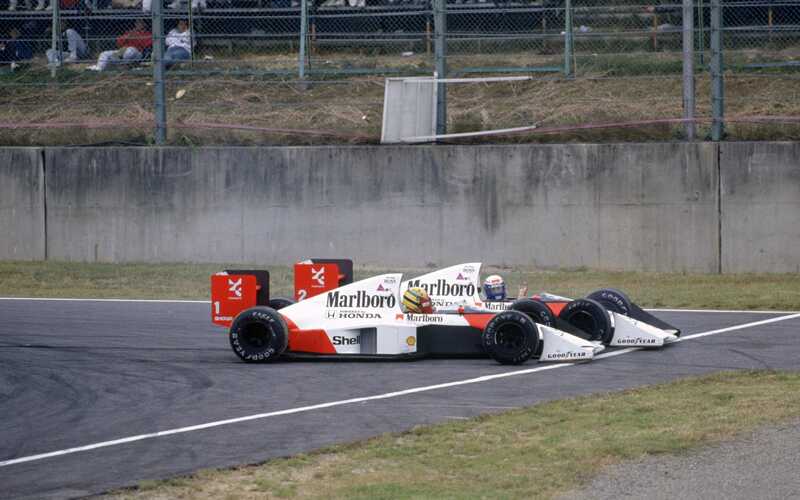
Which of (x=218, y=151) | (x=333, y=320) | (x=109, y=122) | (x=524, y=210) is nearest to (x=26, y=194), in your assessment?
(x=109, y=122)

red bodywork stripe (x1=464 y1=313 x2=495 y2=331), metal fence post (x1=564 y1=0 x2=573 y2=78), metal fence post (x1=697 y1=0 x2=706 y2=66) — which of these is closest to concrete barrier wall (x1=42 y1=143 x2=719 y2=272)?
metal fence post (x1=697 y1=0 x2=706 y2=66)

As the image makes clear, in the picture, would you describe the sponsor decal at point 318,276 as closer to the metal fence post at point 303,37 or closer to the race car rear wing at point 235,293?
the race car rear wing at point 235,293

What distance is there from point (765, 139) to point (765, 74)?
5.15ft

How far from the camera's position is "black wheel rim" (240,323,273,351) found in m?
13.0

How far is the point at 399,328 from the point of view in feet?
42.7

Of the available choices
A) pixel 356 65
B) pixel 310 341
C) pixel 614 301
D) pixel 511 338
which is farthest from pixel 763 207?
pixel 310 341

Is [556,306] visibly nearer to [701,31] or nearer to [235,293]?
[235,293]

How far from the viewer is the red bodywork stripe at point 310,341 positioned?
13.1 metres

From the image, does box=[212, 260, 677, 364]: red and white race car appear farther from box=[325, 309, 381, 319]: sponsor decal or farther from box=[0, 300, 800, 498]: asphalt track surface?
box=[0, 300, 800, 498]: asphalt track surface

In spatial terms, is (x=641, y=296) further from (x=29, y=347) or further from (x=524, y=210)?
(x=29, y=347)

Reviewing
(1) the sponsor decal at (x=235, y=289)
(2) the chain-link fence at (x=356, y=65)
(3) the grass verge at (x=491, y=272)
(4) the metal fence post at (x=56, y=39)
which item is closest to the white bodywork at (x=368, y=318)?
(1) the sponsor decal at (x=235, y=289)

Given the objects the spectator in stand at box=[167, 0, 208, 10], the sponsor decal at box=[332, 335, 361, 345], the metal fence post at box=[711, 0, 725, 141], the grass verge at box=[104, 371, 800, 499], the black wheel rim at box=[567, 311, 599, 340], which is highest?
the spectator in stand at box=[167, 0, 208, 10]

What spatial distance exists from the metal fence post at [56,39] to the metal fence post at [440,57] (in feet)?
22.4

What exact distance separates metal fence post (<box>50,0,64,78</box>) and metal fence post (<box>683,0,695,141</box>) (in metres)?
10.8
